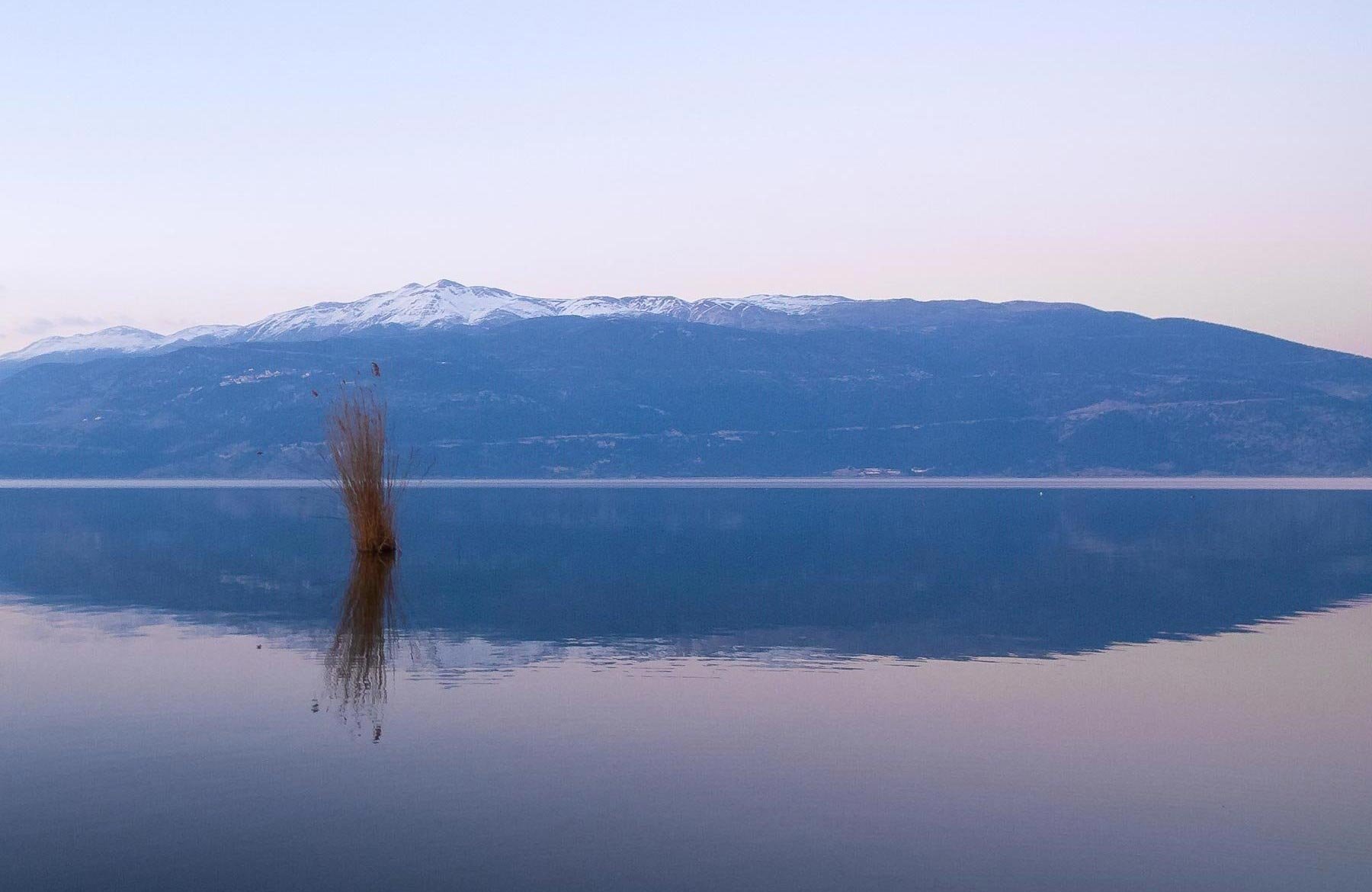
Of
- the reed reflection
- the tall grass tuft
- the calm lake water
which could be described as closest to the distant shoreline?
the tall grass tuft

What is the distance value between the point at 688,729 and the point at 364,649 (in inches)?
241

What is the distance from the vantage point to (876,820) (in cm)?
952

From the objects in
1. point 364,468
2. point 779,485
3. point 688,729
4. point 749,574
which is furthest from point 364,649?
point 779,485

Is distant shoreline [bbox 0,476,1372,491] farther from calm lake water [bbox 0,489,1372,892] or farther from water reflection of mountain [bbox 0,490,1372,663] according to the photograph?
calm lake water [bbox 0,489,1372,892]

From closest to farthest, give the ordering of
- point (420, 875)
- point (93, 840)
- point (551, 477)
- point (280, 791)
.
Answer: point (420, 875), point (93, 840), point (280, 791), point (551, 477)

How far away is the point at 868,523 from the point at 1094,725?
1409 inches

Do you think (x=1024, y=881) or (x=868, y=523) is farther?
(x=868, y=523)

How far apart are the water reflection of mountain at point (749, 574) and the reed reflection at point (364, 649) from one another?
1.36 feet

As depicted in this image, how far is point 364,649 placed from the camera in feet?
57.0

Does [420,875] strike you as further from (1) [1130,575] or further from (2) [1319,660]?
(1) [1130,575]

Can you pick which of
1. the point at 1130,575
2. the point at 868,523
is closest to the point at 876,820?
the point at 1130,575

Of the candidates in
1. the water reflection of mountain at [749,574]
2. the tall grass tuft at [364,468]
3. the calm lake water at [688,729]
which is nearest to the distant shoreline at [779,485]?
the water reflection of mountain at [749,574]

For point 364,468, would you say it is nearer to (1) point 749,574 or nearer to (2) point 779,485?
(1) point 749,574

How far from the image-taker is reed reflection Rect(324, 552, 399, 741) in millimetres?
13633
